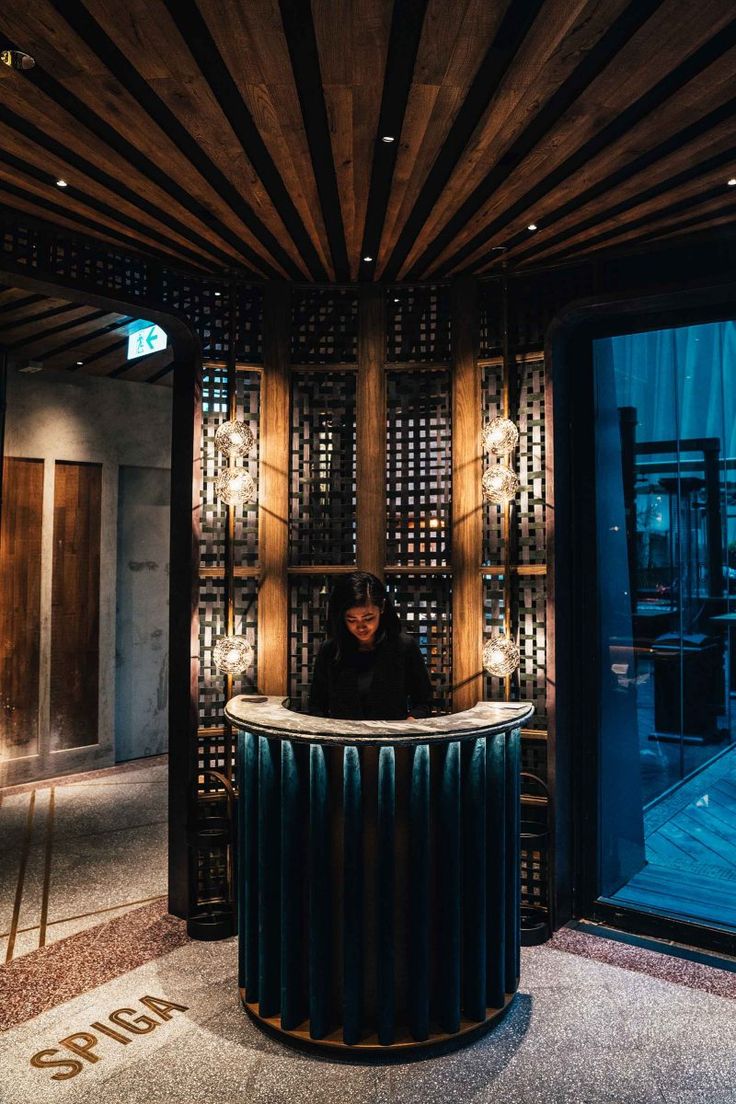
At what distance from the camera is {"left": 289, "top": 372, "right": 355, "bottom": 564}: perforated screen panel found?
4.00m

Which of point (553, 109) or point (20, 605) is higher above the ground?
point (553, 109)

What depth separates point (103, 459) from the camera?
6758 mm

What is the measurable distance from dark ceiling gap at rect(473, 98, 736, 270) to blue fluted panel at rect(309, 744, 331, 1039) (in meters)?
2.40

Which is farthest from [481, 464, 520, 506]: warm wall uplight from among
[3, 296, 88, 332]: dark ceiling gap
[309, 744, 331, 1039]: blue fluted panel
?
[3, 296, 88, 332]: dark ceiling gap

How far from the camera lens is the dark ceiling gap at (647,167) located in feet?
8.51

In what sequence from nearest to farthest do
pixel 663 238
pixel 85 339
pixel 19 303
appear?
pixel 663 238
pixel 19 303
pixel 85 339

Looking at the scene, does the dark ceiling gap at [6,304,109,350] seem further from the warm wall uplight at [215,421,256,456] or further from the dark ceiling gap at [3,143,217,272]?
the warm wall uplight at [215,421,256,456]

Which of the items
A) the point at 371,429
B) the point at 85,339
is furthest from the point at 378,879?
the point at 85,339

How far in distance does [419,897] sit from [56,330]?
4.69m

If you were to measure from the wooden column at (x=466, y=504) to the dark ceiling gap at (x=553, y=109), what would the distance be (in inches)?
16.5

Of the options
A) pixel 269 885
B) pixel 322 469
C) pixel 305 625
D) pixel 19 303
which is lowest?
pixel 269 885

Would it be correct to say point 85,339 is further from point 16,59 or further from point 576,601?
point 576,601

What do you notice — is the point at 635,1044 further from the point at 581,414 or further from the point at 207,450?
the point at 207,450

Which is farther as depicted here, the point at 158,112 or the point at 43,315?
A: the point at 43,315
